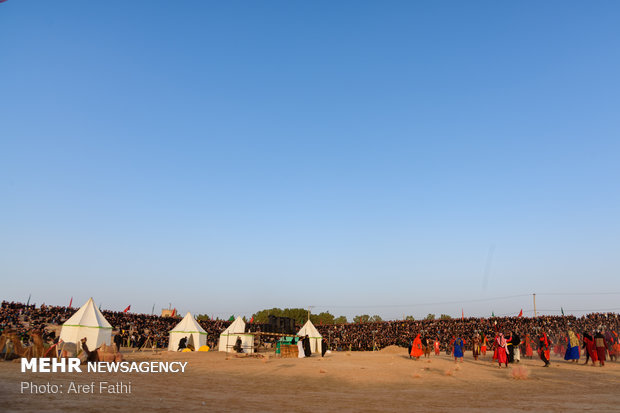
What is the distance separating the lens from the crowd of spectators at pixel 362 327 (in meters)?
26.7

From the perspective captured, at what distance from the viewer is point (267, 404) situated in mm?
7312

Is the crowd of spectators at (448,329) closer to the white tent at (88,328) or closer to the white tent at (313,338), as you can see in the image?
the white tent at (313,338)

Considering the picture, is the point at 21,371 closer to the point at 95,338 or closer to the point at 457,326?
the point at 95,338

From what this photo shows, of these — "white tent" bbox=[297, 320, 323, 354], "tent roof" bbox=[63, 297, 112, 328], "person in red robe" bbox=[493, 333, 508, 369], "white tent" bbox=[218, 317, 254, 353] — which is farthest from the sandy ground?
"white tent" bbox=[218, 317, 254, 353]

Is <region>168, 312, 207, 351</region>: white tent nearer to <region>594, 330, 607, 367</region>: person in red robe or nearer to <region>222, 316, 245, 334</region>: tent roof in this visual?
<region>222, 316, 245, 334</region>: tent roof

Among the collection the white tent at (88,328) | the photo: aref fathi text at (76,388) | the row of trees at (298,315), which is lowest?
the row of trees at (298,315)

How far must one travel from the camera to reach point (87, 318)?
23359 millimetres

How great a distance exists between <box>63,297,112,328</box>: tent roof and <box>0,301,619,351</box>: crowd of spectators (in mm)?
2325

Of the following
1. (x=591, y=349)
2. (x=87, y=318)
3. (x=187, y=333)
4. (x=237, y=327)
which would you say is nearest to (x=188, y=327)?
(x=187, y=333)

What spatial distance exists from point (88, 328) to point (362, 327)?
24.7 meters

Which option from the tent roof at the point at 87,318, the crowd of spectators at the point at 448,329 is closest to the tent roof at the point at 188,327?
the tent roof at the point at 87,318

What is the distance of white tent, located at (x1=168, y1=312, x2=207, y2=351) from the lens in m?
30.3

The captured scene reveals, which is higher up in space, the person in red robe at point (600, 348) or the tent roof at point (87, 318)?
the tent roof at point (87, 318)

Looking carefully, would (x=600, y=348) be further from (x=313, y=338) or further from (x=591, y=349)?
(x=313, y=338)
